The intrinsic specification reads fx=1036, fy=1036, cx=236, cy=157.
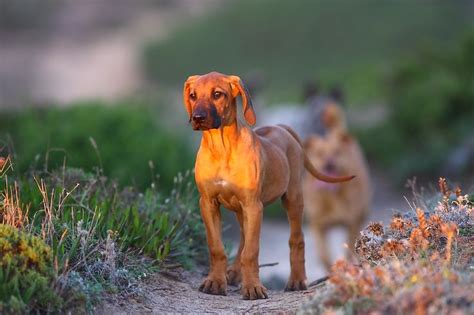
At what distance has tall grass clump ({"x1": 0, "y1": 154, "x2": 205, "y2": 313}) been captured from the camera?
617 centimetres

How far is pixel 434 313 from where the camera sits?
5.29m

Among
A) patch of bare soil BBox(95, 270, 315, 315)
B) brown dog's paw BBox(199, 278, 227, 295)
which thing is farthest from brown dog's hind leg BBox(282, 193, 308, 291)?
brown dog's paw BBox(199, 278, 227, 295)

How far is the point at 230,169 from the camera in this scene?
7090 millimetres

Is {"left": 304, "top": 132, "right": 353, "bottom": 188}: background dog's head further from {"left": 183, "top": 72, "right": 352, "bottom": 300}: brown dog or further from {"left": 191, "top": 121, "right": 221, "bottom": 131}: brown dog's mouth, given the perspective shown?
{"left": 191, "top": 121, "right": 221, "bottom": 131}: brown dog's mouth

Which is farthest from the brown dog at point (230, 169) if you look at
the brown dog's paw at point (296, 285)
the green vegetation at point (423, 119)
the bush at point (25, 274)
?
the green vegetation at point (423, 119)

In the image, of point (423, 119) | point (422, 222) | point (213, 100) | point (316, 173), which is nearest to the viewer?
point (422, 222)

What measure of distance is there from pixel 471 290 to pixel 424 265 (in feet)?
1.81

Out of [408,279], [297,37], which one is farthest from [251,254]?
[297,37]

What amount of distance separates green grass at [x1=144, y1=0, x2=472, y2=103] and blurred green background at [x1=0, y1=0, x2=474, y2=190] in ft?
0.16

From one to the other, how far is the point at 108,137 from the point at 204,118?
899 cm

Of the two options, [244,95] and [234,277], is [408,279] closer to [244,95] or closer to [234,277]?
[244,95]

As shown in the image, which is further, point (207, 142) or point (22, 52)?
point (22, 52)

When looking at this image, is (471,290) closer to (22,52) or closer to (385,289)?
(385,289)

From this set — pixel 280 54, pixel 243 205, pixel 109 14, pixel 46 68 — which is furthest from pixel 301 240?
pixel 109 14
